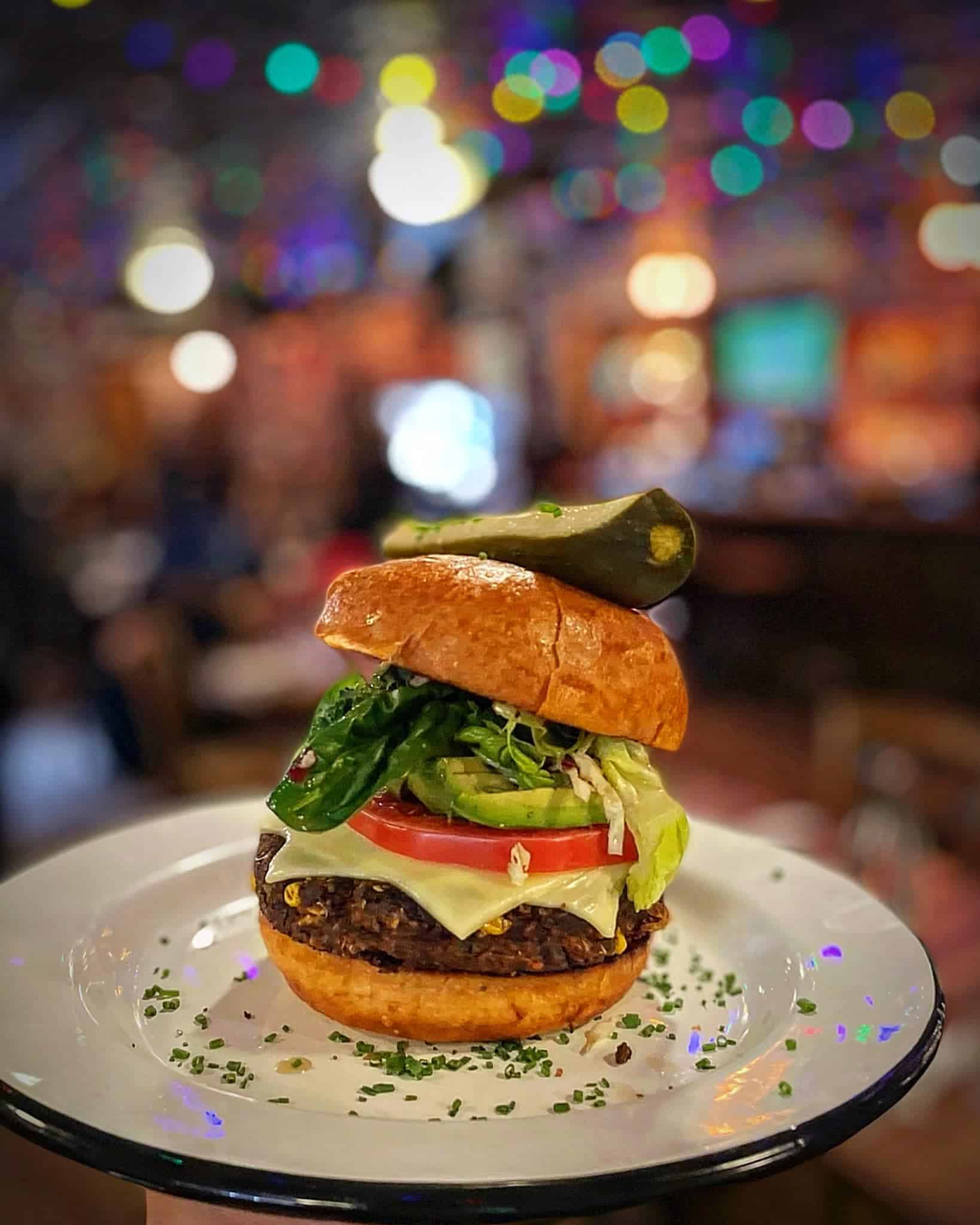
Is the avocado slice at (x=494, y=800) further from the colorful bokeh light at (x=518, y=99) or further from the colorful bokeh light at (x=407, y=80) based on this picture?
the colorful bokeh light at (x=518, y=99)

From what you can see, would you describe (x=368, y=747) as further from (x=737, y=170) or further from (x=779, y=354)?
(x=779, y=354)

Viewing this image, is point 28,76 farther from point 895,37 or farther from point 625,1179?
point 625,1179

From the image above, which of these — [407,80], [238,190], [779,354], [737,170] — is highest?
[407,80]

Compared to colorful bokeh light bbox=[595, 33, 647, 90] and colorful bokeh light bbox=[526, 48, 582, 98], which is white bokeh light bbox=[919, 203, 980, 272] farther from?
colorful bokeh light bbox=[526, 48, 582, 98]

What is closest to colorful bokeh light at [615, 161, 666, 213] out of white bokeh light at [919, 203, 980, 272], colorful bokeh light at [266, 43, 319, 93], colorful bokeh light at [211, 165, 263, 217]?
white bokeh light at [919, 203, 980, 272]

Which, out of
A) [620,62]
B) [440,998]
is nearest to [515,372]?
[620,62]
